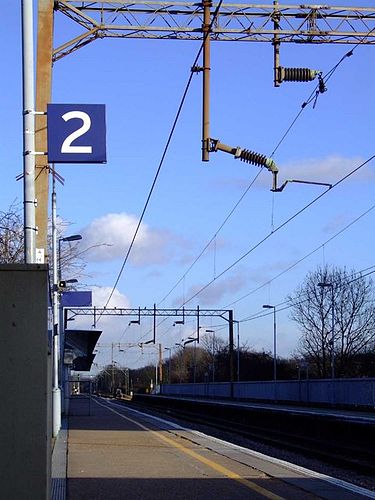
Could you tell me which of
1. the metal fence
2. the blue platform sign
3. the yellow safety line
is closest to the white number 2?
the blue platform sign

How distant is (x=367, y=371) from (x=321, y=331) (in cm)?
508

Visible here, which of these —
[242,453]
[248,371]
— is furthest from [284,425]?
[248,371]

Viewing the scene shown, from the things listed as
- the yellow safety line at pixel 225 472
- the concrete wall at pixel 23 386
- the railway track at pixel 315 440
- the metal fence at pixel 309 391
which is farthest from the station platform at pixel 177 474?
the metal fence at pixel 309 391

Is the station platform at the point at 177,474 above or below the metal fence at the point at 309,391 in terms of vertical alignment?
above

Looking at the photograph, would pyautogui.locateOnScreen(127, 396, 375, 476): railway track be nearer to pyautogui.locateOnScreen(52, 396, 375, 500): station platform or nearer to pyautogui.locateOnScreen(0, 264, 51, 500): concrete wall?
pyautogui.locateOnScreen(52, 396, 375, 500): station platform

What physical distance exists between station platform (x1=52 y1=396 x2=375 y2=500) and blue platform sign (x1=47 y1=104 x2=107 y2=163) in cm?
409

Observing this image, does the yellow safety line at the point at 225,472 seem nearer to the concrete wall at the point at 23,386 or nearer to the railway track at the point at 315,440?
the railway track at the point at 315,440

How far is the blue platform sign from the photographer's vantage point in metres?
10.5

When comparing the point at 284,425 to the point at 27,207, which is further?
the point at 284,425

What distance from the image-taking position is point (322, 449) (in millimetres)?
25516

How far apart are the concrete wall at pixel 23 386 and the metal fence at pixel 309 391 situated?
33.9 metres

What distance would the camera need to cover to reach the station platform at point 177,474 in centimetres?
1065

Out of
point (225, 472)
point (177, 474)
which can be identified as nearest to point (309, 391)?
point (225, 472)

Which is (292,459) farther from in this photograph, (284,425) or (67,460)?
(284,425)
